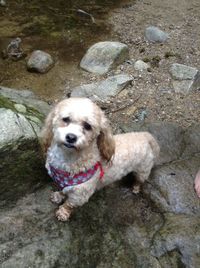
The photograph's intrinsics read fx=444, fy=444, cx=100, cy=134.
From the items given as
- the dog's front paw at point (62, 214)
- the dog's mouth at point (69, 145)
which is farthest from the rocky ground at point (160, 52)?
the dog's mouth at point (69, 145)

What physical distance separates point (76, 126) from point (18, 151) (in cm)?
75

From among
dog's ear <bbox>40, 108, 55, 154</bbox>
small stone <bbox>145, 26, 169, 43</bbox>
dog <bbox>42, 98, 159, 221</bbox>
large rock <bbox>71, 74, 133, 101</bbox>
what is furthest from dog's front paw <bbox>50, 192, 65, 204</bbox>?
small stone <bbox>145, 26, 169, 43</bbox>

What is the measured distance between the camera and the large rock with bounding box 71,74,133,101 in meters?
5.92

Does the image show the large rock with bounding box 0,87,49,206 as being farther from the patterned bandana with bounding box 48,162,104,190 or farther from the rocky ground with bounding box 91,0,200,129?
the rocky ground with bounding box 91,0,200,129

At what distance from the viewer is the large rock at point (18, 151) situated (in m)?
3.83

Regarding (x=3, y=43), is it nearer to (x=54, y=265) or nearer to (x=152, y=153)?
(x=152, y=153)

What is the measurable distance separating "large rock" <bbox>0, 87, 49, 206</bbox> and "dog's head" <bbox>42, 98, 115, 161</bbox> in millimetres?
315

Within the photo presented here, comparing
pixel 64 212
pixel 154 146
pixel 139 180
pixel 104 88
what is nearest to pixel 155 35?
pixel 104 88

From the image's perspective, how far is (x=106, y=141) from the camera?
12.2 ft

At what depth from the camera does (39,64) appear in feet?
20.8

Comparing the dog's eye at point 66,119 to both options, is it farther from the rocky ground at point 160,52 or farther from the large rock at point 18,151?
the rocky ground at point 160,52

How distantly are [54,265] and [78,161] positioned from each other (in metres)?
0.87

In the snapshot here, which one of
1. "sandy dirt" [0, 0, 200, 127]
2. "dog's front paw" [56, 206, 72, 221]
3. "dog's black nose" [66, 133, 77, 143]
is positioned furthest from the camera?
"sandy dirt" [0, 0, 200, 127]

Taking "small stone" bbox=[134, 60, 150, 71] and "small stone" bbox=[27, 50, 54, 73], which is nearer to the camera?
"small stone" bbox=[27, 50, 54, 73]
